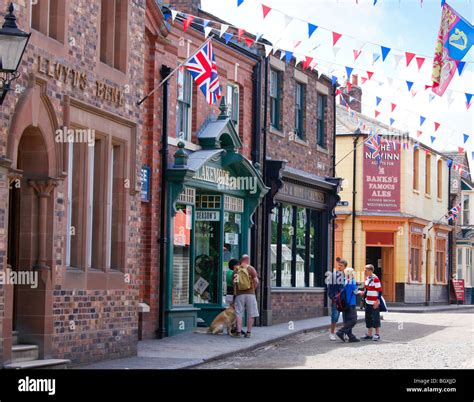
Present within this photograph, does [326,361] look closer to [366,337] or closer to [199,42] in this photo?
[366,337]

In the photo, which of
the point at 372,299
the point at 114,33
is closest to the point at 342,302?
the point at 372,299

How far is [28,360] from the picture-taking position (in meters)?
14.4

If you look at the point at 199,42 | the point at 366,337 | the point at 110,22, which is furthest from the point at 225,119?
the point at 110,22

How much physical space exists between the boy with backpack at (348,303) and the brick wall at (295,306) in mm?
5212

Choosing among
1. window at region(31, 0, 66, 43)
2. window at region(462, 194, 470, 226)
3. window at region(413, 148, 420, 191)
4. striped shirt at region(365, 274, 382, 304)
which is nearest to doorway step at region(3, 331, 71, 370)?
Result: window at region(31, 0, 66, 43)

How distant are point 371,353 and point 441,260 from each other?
34.6 metres

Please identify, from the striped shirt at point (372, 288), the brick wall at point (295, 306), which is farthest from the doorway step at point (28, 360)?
the brick wall at point (295, 306)

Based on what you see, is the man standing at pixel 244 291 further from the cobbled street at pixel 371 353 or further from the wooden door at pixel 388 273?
the wooden door at pixel 388 273

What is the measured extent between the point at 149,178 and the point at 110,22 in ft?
15.9

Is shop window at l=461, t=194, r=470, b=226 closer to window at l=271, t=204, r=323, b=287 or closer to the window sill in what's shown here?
window at l=271, t=204, r=323, b=287

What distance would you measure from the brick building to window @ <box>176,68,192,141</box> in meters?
4.55

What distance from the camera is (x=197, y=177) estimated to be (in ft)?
74.8

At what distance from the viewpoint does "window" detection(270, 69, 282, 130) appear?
92.9 feet
